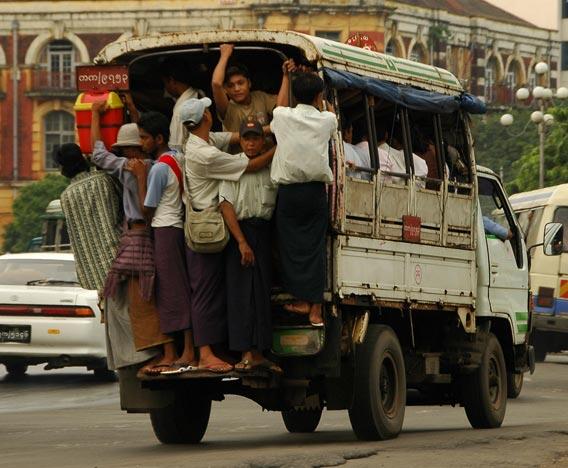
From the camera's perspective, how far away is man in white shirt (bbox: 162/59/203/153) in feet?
52.0

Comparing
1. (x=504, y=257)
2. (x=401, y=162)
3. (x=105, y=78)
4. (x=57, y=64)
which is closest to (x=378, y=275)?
(x=401, y=162)

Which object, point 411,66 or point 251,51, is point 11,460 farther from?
point 411,66

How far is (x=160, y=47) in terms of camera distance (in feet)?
52.3

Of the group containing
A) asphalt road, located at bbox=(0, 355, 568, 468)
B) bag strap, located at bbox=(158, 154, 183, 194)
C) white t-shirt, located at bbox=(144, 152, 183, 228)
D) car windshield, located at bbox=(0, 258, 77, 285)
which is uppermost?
bag strap, located at bbox=(158, 154, 183, 194)

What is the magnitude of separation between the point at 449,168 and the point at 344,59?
7.10 ft

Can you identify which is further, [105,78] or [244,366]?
[105,78]

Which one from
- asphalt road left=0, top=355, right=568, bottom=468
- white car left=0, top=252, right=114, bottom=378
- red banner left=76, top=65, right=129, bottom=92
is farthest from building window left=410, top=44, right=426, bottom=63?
red banner left=76, top=65, right=129, bottom=92

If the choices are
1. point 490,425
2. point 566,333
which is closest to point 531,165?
point 566,333

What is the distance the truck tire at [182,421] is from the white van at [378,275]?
10 millimetres

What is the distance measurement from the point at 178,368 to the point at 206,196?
3.74 ft

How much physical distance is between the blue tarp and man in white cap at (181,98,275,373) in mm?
714

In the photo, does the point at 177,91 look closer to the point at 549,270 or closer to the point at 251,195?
the point at 251,195

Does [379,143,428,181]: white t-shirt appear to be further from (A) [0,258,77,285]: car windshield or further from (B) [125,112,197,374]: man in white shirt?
(A) [0,258,77,285]: car windshield

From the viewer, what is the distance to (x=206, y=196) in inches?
602
